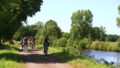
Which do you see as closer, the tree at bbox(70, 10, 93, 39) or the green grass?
the green grass

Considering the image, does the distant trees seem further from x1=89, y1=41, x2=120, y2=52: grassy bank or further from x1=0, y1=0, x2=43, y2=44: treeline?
x1=0, y1=0, x2=43, y2=44: treeline

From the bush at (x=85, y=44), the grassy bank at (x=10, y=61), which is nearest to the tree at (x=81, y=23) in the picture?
the bush at (x=85, y=44)

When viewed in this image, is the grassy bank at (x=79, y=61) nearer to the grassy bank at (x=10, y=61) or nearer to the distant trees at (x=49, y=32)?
the grassy bank at (x=10, y=61)

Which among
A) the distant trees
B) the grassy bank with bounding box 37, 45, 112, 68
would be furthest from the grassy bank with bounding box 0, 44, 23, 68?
the distant trees

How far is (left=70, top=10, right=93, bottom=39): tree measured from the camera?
325 ft

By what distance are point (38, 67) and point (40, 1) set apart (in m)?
12.9

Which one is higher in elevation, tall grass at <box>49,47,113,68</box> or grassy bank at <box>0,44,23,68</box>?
grassy bank at <box>0,44,23,68</box>

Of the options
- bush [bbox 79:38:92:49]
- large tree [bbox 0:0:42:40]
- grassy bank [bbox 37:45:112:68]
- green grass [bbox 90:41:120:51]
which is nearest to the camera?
grassy bank [bbox 37:45:112:68]

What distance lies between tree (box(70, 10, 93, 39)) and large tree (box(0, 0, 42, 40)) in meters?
73.2

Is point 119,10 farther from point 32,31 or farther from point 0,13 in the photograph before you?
point 32,31

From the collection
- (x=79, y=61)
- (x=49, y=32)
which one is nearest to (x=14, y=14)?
(x=79, y=61)

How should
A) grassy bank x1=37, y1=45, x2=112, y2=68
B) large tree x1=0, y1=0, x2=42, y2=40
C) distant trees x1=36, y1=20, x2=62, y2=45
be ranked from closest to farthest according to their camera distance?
grassy bank x1=37, y1=45, x2=112, y2=68, large tree x1=0, y1=0, x2=42, y2=40, distant trees x1=36, y1=20, x2=62, y2=45

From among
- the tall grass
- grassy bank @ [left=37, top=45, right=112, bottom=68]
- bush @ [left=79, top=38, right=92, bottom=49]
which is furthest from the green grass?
grassy bank @ [left=37, top=45, right=112, bottom=68]

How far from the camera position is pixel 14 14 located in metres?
24.6
